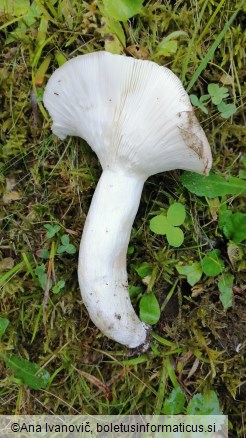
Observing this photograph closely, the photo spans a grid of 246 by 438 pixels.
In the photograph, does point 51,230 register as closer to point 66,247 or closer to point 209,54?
point 66,247

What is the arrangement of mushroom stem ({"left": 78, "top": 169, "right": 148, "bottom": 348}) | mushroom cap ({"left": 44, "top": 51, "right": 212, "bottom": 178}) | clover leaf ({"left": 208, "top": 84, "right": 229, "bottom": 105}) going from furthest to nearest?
clover leaf ({"left": 208, "top": 84, "right": 229, "bottom": 105}) → mushroom stem ({"left": 78, "top": 169, "right": 148, "bottom": 348}) → mushroom cap ({"left": 44, "top": 51, "right": 212, "bottom": 178})

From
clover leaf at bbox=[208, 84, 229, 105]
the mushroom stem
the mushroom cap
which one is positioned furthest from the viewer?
clover leaf at bbox=[208, 84, 229, 105]

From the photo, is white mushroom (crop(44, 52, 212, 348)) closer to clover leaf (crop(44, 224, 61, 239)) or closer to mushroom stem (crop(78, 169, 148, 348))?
mushroom stem (crop(78, 169, 148, 348))

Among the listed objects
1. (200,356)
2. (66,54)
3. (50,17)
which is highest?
(50,17)

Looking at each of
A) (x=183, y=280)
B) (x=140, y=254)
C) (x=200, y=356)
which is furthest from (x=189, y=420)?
(x=140, y=254)

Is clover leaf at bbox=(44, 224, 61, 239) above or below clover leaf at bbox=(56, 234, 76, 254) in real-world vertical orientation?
above

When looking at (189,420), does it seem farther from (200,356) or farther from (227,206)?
(227,206)

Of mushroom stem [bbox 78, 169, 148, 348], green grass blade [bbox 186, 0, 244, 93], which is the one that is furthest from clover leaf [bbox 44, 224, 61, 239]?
green grass blade [bbox 186, 0, 244, 93]
